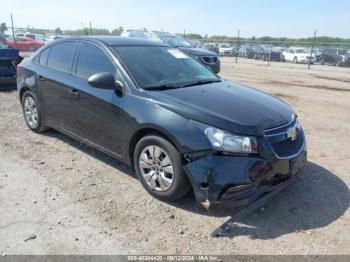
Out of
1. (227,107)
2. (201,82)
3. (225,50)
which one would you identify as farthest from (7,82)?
(225,50)

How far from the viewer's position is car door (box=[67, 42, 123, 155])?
Answer: 408 centimetres

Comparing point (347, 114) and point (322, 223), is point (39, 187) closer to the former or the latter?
point (322, 223)

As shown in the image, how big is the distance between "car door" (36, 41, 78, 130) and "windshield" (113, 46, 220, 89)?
0.93m

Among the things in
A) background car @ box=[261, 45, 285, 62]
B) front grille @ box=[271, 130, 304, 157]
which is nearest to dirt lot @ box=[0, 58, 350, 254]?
front grille @ box=[271, 130, 304, 157]

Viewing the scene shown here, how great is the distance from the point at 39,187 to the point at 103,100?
4.12ft

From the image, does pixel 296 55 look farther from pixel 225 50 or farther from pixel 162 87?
pixel 162 87

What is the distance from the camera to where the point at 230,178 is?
125 inches

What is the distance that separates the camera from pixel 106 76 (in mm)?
3961

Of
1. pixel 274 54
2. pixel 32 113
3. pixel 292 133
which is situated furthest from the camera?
pixel 274 54

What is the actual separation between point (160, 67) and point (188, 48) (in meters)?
8.40

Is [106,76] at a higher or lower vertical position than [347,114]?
higher

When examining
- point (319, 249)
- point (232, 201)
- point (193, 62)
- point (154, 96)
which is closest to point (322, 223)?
point (319, 249)

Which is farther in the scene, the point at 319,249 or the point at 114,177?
the point at 114,177

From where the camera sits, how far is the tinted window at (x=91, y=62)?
4.28 meters
